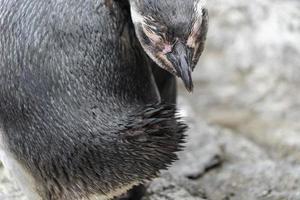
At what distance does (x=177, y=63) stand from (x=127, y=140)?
17 cm

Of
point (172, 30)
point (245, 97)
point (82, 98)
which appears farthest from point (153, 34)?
point (245, 97)

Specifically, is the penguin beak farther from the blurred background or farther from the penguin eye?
the blurred background

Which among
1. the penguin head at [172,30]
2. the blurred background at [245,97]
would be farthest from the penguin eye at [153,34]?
the blurred background at [245,97]

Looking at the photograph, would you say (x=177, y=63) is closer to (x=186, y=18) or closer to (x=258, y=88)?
(x=186, y=18)

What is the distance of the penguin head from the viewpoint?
1319 mm

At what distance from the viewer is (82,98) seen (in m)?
1.39

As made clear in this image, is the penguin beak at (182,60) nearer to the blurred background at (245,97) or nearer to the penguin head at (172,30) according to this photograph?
the penguin head at (172,30)

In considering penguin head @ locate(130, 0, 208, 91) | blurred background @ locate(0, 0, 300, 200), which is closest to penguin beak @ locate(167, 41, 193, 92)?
penguin head @ locate(130, 0, 208, 91)

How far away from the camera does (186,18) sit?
1324 millimetres

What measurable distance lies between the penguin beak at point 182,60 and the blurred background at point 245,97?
854 millimetres

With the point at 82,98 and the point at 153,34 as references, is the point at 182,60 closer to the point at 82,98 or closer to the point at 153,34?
the point at 153,34

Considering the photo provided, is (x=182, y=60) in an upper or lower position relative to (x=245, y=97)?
upper

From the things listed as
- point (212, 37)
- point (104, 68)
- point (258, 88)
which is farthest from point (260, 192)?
point (212, 37)

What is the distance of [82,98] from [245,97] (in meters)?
1.63
